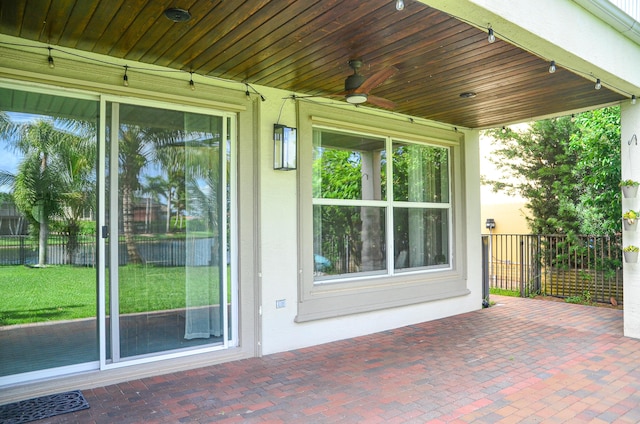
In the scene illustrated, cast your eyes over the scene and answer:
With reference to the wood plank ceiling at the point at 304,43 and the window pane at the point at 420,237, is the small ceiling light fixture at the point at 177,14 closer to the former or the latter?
the wood plank ceiling at the point at 304,43

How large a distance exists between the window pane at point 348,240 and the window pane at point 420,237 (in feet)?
0.98

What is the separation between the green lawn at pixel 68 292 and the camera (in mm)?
3318

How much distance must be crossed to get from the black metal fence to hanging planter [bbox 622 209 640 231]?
221 cm

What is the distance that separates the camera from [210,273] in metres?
4.08

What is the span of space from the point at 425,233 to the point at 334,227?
65.3 inches

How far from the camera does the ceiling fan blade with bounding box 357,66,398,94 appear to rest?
136 inches

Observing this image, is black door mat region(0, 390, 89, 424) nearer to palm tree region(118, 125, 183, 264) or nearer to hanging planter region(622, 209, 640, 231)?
palm tree region(118, 125, 183, 264)

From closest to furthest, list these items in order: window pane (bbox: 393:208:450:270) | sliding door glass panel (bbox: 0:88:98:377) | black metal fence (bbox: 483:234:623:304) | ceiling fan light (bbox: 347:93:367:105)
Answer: sliding door glass panel (bbox: 0:88:98:377)
ceiling fan light (bbox: 347:93:367:105)
window pane (bbox: 393:208:450:270)
black metal fence (bbox: 483:234:623:304)

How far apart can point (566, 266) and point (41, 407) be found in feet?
24.8

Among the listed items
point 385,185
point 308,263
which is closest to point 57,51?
point 308,263

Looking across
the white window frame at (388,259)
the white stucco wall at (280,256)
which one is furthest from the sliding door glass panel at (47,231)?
the white window frame at (388,259)

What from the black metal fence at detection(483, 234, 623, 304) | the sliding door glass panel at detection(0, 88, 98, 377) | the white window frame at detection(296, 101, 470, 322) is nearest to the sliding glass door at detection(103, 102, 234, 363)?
the sliding door glass panel at detection(0, 88, 98, 377)

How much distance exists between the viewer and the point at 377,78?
11.7 feet

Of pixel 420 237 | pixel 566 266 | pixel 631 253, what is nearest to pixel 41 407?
pixel 420 237
